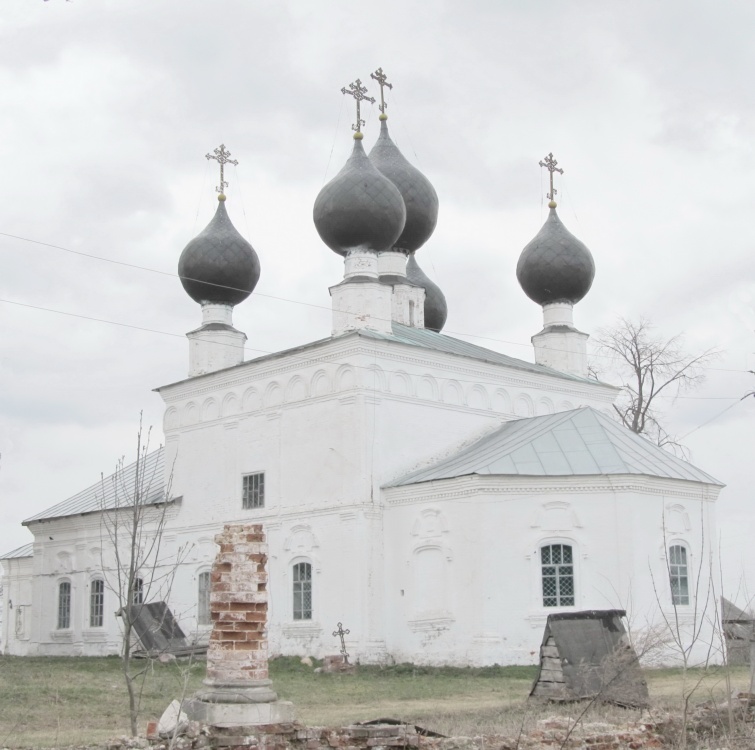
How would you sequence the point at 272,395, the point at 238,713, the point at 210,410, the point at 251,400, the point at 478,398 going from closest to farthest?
the point at 238,713, the point at 272,395, the point at 478,398, the point at 251,400, the point at 210,410

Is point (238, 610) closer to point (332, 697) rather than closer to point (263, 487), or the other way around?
point (332, 697)

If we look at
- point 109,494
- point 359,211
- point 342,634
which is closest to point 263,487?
point 342,634

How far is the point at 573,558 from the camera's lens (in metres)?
16.5

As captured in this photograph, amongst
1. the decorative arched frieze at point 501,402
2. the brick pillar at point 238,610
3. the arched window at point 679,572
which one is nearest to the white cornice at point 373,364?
the decorative arched frieze at point 501,402

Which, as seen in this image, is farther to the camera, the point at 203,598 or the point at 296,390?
the point at 203,598

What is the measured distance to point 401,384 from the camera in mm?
18406

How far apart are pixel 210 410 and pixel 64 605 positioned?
5.91 m

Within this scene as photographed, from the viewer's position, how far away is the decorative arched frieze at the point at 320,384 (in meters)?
18.4

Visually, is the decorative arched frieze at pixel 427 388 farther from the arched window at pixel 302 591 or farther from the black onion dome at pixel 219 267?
the black onion dome at pixel 219 267

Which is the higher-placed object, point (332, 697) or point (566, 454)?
point (566, 454)

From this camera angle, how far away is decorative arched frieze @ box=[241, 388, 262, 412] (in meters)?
19.6

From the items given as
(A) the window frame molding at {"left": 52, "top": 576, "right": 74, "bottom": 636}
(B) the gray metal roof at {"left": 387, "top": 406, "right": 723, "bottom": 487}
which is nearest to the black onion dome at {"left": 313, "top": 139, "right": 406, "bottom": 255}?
(B) the gray metal roof at {"left": 387, "top": 406, "right": 723, "bottom": 487}

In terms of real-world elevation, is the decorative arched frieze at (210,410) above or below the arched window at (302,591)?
above

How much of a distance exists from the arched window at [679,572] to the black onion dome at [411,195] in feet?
27.7
